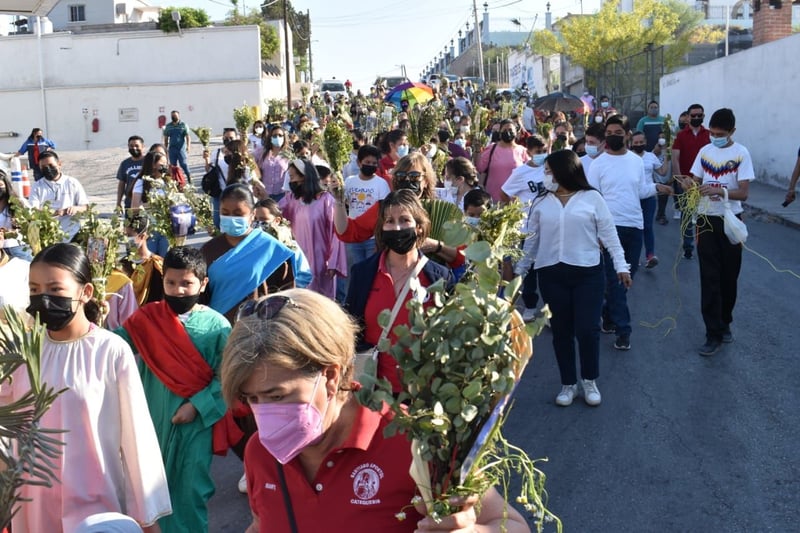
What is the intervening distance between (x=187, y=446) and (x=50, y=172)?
566 cm

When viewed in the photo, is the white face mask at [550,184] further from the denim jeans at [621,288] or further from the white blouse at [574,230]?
the denim jeans at [621,288]

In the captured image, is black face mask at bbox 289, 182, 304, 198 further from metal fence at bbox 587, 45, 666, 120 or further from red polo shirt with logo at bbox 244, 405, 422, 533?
metal fence at bbox 587, 45, 666, 120

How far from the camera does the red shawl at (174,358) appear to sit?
4219 mm

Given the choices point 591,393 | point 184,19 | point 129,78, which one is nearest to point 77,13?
point 184,19

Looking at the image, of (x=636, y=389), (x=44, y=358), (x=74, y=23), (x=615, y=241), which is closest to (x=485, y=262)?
(x=44, y=358)

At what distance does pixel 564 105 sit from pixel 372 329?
17417 millimetres

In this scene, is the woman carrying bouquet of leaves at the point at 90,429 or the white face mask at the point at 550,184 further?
the white face mask at the point at 550,184

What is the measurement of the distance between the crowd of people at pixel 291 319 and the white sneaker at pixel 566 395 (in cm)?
3

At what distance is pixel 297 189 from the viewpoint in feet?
26.7

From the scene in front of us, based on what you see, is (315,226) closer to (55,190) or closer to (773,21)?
(55,190)

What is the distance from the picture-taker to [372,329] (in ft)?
14.6

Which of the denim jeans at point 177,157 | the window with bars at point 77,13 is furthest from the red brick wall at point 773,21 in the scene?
the window with bars at point 77,13

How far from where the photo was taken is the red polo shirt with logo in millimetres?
2312

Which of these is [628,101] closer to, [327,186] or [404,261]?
[327,186]
